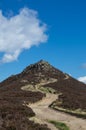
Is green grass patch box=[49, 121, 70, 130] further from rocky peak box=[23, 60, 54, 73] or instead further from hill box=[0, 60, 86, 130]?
rocky peak box=[23, 60, 54, 73]

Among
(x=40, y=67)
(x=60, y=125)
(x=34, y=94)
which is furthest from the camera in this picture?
(x=40, y=67)

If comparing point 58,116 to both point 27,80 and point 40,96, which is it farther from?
point 27,80

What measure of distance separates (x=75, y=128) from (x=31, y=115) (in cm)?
677

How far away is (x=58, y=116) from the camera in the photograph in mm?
40125

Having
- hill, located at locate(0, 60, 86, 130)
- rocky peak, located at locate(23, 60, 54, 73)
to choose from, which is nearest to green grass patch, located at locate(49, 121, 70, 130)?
hill, located at locate(0, 60, 86, 130)

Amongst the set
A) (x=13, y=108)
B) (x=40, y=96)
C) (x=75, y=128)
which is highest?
(x=40, y=96)

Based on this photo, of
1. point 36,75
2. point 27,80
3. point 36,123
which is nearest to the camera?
point 36,123

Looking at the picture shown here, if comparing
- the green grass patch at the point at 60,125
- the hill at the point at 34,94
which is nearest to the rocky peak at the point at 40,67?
the hill at the point at 34,94

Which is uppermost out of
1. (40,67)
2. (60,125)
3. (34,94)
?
(40,67)

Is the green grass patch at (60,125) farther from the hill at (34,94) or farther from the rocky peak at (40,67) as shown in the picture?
the rocky peak at (40,67)

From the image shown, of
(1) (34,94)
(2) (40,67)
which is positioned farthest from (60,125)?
(2) (40,67)

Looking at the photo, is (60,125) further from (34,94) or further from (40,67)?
(40,67)

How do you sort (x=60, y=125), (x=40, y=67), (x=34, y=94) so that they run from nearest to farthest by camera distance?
(x=60, y=125) < (x=34, y=94) < (x=40, y=67)

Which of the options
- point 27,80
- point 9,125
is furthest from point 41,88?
point 9,125
